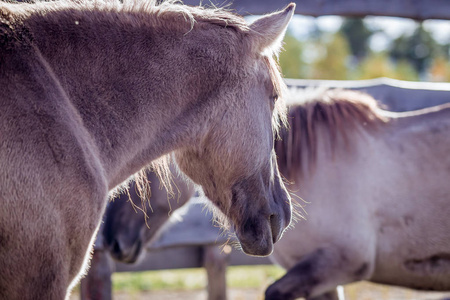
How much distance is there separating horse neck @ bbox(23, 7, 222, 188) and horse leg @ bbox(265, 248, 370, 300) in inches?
65.2

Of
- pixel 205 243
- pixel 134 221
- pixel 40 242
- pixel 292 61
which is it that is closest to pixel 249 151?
pixel 40 242

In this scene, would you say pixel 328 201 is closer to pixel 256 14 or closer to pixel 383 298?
pixel 256 14

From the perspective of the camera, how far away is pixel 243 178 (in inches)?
84.5

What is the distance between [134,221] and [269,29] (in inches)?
69.3

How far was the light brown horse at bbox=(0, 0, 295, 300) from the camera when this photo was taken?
1604 millimetres

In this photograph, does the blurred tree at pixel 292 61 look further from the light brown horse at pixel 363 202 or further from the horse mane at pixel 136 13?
the horse mane at pixel 136 13

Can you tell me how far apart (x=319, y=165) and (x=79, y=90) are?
2.16 meters

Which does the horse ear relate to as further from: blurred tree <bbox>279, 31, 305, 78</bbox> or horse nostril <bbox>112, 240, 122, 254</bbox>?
blurred tree <bbox>279, 31, 305, 78</bbox>

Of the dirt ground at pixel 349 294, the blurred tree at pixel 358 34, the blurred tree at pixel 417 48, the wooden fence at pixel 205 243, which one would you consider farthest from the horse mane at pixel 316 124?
the blurred tree at pixel 358 34

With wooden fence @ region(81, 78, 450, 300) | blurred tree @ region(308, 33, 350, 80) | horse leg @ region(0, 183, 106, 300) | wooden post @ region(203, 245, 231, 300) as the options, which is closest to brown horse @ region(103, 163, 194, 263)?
wooden fence @ region(81, 78, 450, 300)

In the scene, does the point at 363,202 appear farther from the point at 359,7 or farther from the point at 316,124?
the point at 359,7

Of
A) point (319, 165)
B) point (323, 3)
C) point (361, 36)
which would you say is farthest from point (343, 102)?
point (361, 36)

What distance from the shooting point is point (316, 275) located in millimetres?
3381

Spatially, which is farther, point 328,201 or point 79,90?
point 328,201
